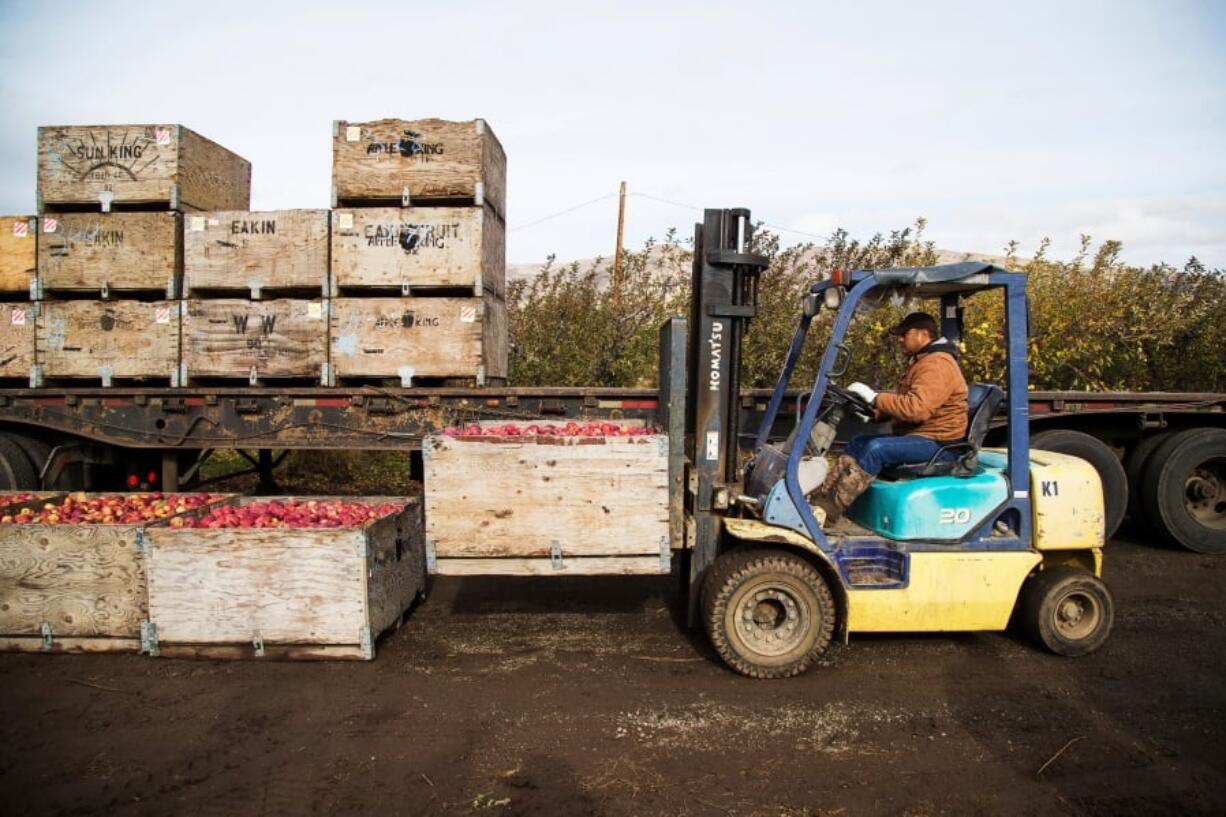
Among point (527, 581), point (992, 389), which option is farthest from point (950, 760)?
point (527, 581)

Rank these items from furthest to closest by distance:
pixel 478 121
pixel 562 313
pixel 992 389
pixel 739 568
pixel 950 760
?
pixel 562 313
pixel 478 121
pixel 992 389
pixel 739 568
pixel 950 760

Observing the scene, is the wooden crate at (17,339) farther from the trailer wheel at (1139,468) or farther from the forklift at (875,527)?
the trailer wheel at (1139,468)

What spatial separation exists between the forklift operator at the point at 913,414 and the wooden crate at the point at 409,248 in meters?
3.80

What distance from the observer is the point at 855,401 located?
4922mm

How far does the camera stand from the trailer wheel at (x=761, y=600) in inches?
183

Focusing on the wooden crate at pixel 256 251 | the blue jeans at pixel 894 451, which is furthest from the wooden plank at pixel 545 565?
the wooden crate at pixel 256 251

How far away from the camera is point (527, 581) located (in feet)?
23.5

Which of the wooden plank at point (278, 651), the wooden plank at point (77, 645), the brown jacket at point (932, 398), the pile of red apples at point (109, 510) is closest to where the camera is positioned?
the brown jacket at point (932, 398)

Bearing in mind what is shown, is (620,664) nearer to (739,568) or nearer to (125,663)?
(739,568)

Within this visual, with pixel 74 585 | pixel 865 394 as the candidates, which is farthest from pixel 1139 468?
pixel 74 585

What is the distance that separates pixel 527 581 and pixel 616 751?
3365 mm

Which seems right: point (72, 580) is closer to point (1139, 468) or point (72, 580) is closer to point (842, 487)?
point (842, 487)

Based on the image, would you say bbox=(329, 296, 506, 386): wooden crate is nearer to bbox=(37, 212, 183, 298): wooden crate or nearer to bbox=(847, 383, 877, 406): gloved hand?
bbox=(37, 212, 183, 298): wooden crate

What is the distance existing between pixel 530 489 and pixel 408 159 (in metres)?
4.03
